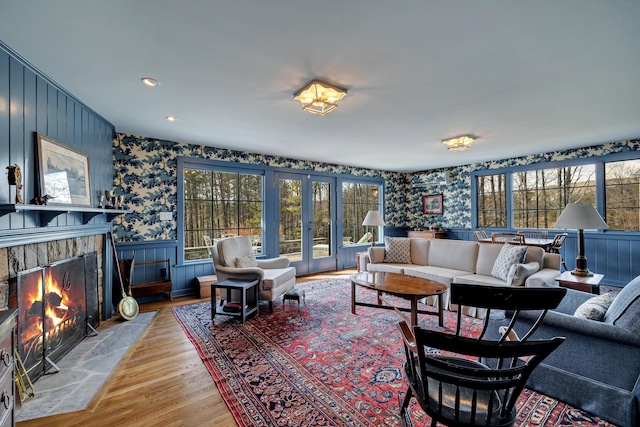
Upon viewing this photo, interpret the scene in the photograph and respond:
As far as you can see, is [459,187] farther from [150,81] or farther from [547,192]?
[150,81]

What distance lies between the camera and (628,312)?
1.58 metres

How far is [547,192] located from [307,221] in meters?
4.78

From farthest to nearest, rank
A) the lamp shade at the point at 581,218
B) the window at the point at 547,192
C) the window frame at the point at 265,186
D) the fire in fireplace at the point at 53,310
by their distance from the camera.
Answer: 1. the window at the point at 547,192
2. the window frame at the point at 265,186
3. the lamp shade at the point at 581,218
4. the fire in fireplace at the point at 53,310

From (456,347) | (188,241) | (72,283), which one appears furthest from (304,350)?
(188,241)

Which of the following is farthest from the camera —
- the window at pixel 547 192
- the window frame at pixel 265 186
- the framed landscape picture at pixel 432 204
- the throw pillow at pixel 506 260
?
the framed landscape picture at pixel 432 204

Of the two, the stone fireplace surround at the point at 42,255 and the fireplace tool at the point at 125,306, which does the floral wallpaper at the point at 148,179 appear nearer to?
the fireplace tool at the point at 125,306

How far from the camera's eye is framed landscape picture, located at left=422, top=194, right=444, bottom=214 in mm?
7152

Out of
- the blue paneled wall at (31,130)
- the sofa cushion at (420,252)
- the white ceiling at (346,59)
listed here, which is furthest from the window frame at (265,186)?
the sofa cushion at (420,252)

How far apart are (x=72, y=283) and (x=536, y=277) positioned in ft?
15.6

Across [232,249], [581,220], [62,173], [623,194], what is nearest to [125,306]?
[232,249]

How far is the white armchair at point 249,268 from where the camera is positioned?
3.49 m

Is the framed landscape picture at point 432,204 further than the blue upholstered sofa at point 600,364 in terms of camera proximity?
Yes

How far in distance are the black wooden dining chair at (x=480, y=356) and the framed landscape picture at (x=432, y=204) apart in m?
6.22

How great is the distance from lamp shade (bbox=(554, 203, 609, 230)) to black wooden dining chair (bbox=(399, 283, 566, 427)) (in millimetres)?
2564
